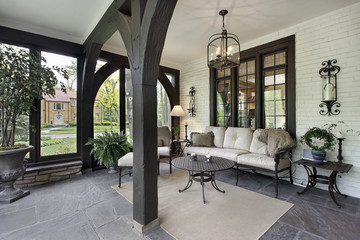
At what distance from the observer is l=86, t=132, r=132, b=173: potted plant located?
3.66 meters

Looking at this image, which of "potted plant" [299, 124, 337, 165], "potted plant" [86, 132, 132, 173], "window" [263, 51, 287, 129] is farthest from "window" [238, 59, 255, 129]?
"potted plant" [86, 132, 132, 173]

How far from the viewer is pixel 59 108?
3764 mm

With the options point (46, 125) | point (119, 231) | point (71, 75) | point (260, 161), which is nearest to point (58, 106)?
point (46, 125)

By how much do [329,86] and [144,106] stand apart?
308 cm

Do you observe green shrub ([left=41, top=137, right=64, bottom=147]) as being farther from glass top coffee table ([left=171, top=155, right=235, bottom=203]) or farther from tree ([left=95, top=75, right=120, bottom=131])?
glass top coffee table ([left=171, top=155, right=235, bottom=203])

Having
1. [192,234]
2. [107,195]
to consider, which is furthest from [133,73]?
[107,195]

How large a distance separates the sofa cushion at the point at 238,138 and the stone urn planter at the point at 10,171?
154 inches

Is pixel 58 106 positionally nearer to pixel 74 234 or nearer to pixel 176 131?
pixel 74 234

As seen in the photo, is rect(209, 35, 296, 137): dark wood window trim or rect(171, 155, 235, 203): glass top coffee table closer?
rect(171, 155, 235, 203): glass top coffee table

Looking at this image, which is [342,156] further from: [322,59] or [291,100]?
[322,59]

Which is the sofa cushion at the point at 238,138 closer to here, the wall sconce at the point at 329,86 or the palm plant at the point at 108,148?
the wall sconce at the point at 329,86

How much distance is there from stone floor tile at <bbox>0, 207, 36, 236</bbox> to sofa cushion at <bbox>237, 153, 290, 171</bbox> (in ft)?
10.6

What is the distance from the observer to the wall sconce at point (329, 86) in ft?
9.32

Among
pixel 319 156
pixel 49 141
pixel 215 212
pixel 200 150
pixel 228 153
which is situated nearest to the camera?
pixel 215 212
